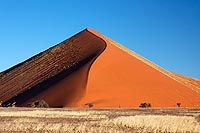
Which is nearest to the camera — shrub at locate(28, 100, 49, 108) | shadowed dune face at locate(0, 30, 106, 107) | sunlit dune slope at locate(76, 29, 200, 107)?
shrub at locate(28, 100, 49, 108)

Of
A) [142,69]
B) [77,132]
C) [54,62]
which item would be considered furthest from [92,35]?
[77,132]

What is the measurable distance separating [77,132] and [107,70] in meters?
62.0

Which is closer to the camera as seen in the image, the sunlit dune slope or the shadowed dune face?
the sunlit dune slope

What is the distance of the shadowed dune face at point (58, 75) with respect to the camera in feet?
258

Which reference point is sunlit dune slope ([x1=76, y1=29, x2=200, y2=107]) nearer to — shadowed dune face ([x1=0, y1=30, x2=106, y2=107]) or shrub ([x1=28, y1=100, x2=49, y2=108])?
shadowed dune face ([x1=0, y1=30, x2=106, y2=107])

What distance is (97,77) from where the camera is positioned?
273ft

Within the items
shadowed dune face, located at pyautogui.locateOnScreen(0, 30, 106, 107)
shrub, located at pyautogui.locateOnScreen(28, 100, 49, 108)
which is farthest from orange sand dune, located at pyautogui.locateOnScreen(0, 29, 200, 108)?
shrub, located at pyautogui.locateOnScreen(28, 100, 49, 108)

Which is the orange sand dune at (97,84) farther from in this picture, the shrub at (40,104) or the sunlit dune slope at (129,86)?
the shrub at (40,104)

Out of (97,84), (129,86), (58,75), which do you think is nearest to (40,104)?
(97,84)

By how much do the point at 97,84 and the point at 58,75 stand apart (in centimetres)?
1238

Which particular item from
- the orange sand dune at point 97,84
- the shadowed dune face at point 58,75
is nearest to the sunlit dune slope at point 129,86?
the orange sand dune at point 97,84

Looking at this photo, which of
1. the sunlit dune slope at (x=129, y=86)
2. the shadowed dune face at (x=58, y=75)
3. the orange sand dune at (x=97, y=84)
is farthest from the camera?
the shadowed dune face at (x=58, y=75)

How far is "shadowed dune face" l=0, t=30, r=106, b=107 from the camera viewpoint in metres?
78.8

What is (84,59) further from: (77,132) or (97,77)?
(77,132)
